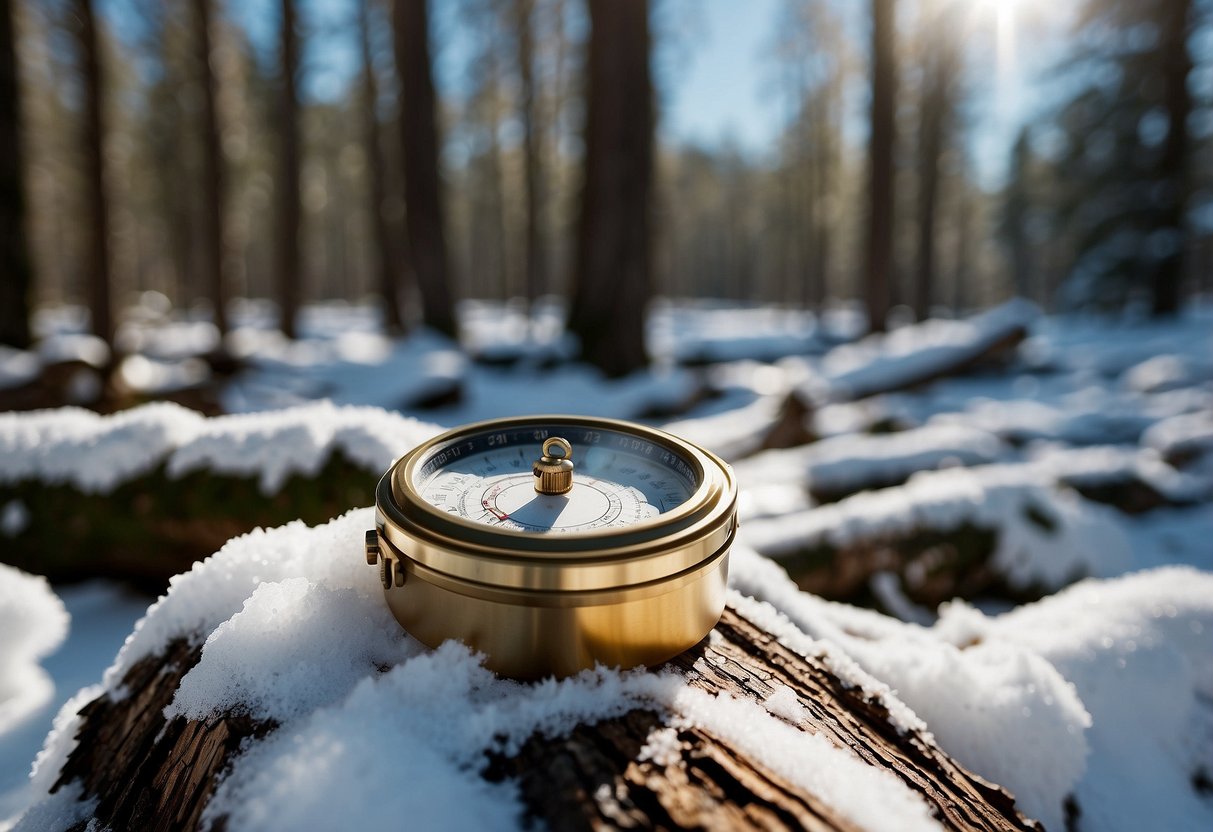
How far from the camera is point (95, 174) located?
827 cm

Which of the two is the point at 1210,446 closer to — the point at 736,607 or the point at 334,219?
the point at 736,607

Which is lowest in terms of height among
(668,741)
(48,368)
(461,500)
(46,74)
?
(668,741)

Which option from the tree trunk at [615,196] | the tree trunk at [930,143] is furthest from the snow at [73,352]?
the tree trunk at [930,143]

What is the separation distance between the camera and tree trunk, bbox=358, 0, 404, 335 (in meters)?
13.0

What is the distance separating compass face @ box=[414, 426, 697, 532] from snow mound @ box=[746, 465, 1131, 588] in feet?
5.86

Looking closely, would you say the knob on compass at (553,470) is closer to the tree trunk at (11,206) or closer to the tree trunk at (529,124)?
the tree trunk at (11,206)

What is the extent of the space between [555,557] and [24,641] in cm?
222

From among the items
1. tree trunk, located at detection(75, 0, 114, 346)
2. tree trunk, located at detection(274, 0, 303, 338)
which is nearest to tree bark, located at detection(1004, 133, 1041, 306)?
tree trunk, located at detection(274, 0, 303, 338)

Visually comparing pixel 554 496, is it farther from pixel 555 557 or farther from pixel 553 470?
pixel 555 557

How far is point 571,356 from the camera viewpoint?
375 inches

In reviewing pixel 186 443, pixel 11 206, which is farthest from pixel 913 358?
pixel 11 206

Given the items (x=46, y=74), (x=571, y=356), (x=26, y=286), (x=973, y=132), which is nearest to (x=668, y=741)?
(x=571, y=356)

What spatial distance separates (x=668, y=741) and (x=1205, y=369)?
1250 centimetres

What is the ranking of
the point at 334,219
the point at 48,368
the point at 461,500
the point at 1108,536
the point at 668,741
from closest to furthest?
the point at 668,741, the point at 461,500, the point at 1108,536, the point at 48,368, the point at 334,219
